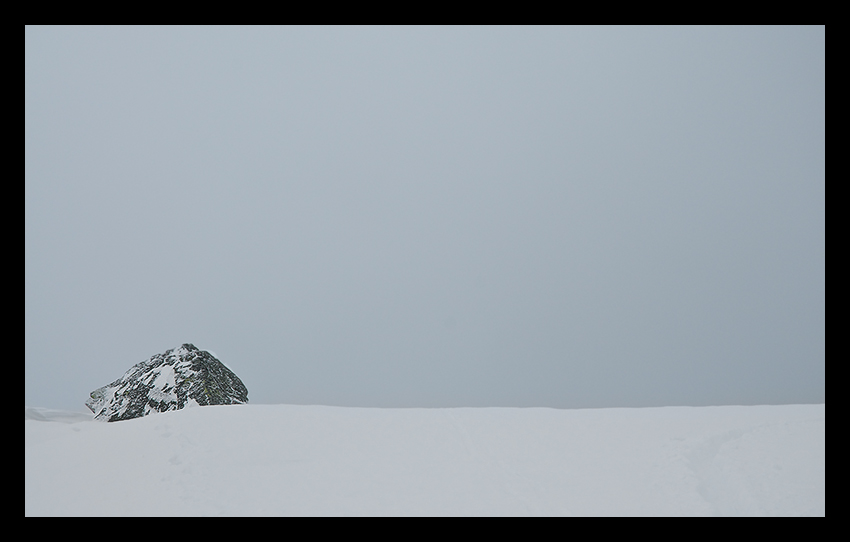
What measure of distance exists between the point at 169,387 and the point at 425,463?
482 cm

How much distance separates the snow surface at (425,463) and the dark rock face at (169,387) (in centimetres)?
103

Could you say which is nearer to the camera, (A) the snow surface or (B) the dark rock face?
(A) the snow surface

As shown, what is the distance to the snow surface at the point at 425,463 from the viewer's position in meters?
5.18

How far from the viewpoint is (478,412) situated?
26.1ft

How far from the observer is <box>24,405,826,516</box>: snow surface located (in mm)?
5184

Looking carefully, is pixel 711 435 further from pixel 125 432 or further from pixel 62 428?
pixel 62 428

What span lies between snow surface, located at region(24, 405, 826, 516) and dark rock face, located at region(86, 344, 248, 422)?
3.39ft

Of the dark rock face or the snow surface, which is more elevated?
the dark rock face

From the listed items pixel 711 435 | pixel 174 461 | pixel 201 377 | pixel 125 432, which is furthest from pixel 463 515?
pixel 201 377

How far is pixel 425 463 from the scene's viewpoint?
6035mm

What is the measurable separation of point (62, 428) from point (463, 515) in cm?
549

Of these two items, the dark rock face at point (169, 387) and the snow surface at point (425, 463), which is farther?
the dark rock face at point (169, 387)
